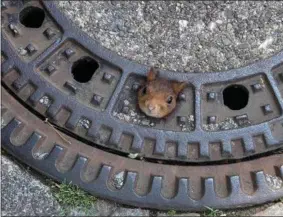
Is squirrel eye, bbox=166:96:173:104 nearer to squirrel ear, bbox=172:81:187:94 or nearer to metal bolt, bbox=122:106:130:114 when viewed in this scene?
squirrel ear, bbox=172:81:187:94

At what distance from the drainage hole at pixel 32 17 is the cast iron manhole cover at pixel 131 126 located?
0.04 meters

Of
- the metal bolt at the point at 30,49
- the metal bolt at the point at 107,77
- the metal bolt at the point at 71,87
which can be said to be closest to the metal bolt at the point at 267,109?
the metal bolt at the point at 107,77

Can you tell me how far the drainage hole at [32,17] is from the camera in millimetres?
2332

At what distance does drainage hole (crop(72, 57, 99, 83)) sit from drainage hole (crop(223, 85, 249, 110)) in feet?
1.61

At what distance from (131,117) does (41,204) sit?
0.43 meters

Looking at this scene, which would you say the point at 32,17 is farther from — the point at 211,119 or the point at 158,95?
the point at 211,119

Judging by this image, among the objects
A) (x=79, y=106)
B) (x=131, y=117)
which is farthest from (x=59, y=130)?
(x=131, y=117)

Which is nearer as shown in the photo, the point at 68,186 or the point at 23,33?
the point at 68,186

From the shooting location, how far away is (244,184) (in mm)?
2162

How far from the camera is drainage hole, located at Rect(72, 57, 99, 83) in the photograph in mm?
2305

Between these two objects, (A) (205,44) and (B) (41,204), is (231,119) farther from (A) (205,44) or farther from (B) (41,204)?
(B) (41,204)

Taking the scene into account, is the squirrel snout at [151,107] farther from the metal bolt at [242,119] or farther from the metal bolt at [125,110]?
the metal bolt at [242,119]

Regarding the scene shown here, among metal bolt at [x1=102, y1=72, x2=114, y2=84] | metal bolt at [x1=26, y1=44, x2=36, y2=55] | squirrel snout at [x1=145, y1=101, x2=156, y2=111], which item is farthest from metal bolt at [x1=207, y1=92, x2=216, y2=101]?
metal bolt at [x1=26, y1=44, x2=36, y2=55]

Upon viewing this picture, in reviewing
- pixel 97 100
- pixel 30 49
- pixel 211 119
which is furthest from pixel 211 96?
pixel 30 49
